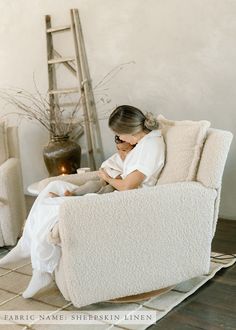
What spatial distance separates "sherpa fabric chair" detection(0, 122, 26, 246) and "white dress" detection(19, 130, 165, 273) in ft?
2.30

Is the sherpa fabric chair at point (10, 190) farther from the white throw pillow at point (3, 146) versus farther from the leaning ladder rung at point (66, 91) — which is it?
the leaning ladder rung at point (66, 91)

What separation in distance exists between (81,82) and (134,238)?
199 centimetres

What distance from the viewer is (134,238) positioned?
1884 mm

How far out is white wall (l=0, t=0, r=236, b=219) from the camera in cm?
287

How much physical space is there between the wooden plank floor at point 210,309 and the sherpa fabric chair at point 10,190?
136 centimetres

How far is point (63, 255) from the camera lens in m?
1.83

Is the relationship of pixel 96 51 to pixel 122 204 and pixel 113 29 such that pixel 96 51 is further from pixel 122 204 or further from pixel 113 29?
pixel 122 204

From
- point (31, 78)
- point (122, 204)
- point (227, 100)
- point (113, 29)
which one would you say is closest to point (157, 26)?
point (113, 29)

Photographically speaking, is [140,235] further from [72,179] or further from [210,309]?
[72,179]

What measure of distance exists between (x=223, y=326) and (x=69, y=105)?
8.17ft

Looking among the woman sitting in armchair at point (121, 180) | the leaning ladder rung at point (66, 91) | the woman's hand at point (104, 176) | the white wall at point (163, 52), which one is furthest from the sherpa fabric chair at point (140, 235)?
the leaning ladder rung at point (66, 91)

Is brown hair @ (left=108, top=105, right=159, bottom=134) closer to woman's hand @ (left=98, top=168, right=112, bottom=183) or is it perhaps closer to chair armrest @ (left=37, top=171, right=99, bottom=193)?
woman's hand @ (left=98, top=168, right=112, bottom=183)

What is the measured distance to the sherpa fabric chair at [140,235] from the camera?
1.81 meters

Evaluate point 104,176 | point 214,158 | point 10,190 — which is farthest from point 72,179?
point 214,158
